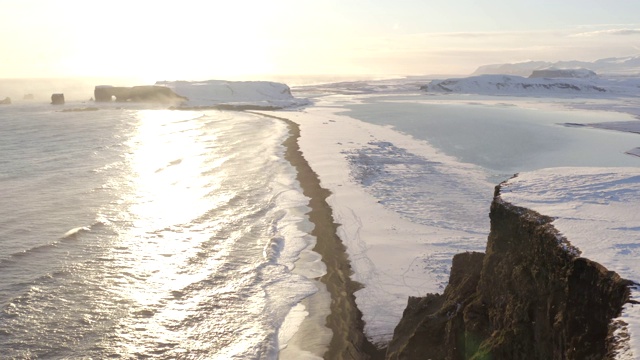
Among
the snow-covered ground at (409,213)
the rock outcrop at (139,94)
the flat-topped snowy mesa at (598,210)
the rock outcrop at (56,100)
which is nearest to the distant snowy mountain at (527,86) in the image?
the rock outcrop at (139,94)

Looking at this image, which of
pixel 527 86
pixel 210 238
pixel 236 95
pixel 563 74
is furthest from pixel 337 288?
pixel 563 74

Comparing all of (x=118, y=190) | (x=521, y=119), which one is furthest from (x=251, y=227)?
(x=521, y=119)

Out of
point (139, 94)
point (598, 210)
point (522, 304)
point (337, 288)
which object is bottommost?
point (337, 288)

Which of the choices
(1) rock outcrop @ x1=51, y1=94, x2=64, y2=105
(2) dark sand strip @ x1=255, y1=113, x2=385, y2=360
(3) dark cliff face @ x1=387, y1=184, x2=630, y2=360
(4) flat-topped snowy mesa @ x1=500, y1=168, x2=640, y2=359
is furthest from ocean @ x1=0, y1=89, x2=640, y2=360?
(1) rock outcrop @ x1=51, y1=94, x2=64, y2=105

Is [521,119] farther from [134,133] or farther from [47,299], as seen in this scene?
[47,299]

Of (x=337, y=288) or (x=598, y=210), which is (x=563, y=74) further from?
(x=598, y=210)

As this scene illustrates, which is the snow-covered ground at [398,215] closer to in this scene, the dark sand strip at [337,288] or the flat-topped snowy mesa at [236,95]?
the dark sand strip at [337,288]
